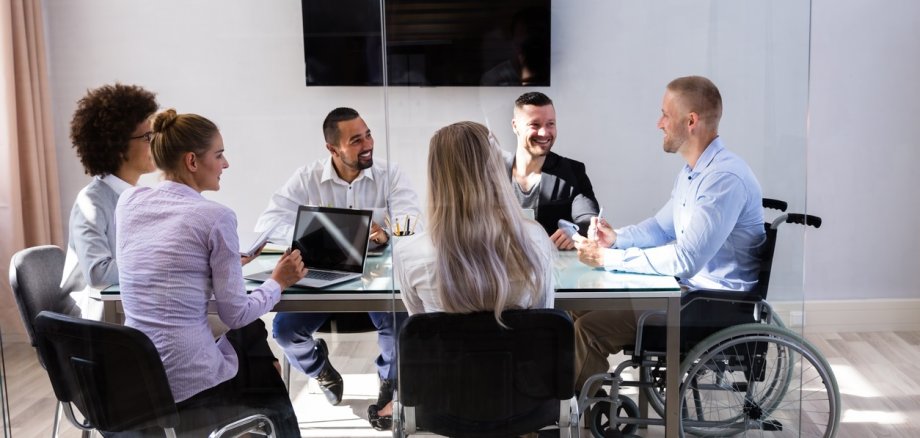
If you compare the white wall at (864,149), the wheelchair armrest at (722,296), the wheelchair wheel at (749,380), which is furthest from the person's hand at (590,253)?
the white wall at (864,149)

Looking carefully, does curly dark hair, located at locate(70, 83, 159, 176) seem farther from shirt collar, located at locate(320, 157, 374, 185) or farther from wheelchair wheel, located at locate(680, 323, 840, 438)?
wheelchair wheel, located at locate(680, 323, 840, 438)

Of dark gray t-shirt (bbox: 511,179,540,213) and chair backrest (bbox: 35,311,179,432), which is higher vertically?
dark gray t-shirt (bbox: 511,179,540,213)

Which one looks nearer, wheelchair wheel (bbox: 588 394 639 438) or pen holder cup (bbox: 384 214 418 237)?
pen holder cup (bbox: 384 214 418 237)

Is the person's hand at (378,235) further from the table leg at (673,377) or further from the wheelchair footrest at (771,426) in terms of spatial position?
the wheelchair footrest at (771,426)

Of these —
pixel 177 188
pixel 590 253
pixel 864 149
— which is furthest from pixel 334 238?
pixel 864 149

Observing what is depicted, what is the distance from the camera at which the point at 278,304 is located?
2285 mm

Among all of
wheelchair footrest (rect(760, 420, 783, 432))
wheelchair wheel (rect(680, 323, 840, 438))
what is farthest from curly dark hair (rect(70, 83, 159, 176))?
wheelchair footrest (rect(760, 420, 783, 432))

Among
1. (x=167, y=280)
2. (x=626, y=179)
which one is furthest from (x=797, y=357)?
(x=167, y=280)

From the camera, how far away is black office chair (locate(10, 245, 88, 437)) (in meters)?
2.29

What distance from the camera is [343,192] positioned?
91.9 inches

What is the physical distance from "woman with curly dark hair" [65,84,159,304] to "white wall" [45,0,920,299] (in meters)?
0.04

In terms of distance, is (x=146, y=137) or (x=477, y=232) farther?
(x=146, y=137)

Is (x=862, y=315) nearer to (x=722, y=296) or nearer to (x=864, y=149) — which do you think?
(x=864, y=149)

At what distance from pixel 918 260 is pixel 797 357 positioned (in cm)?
199
